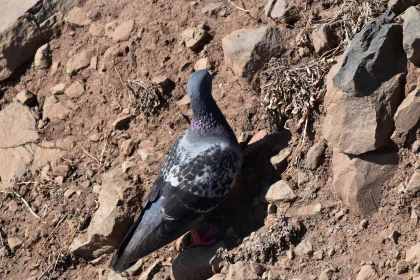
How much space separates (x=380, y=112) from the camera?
17.3 ft

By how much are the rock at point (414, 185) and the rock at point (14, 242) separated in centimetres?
374

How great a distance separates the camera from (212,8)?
7090mm

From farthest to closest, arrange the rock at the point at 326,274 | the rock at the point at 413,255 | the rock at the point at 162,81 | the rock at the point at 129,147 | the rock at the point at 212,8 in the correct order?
1. the rock at the point at 212,8
2. the rock at the point at 162,81
3. the rock at the point at 129,147
4. the rock at the point at 326,274
5. the rock at the point at 413,255

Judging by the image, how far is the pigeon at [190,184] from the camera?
5.74 m

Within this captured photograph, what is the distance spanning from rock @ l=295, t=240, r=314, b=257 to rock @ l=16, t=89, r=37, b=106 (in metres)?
3.79

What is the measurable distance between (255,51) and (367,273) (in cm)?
241

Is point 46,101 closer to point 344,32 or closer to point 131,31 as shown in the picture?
point 131,31

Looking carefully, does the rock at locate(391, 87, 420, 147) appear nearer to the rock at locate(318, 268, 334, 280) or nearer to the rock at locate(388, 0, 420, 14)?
the rock at locate(388, 0, 420, 14)

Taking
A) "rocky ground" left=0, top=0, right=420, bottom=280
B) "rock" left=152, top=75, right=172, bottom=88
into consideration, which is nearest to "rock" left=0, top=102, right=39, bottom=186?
"rocky ground" left=0, top=0, right=420, bottom=280

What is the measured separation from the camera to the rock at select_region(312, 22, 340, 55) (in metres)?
6.05

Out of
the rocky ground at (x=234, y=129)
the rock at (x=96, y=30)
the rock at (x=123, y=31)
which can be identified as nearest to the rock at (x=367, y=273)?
the rocky ground at (x=234, y=129)

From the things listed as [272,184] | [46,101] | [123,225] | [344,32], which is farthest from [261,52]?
[46,101]

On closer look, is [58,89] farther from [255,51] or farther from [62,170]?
[255,51]

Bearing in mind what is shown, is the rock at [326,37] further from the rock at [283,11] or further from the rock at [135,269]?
the rock at [135,269]
